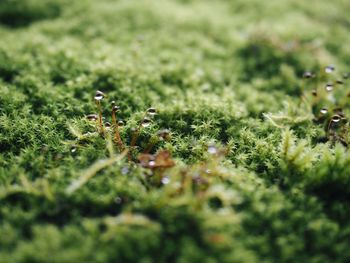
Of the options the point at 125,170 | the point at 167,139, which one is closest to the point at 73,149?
the point at 125,170

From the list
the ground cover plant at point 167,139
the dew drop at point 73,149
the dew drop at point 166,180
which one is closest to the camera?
the ground cover plant at point 167,139

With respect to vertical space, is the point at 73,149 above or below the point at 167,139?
above

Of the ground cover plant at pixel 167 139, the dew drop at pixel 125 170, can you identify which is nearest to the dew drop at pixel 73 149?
the ground cover plant at pixel 167 139

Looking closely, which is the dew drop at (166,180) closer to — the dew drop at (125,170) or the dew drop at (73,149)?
the dew drop at (125,170)

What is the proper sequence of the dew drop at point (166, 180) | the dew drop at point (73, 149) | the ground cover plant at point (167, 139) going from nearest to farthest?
the ground cover plant at point (167, 139)
the dew drop at point (166, 180)
the dew drop at point (73, 149)

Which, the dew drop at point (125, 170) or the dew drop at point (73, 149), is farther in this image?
the dew drop at point (73, 149)

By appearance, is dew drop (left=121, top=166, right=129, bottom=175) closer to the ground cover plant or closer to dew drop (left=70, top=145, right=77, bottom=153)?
the ground cover plant

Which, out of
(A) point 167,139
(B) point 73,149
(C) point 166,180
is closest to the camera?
(C) point 166,180

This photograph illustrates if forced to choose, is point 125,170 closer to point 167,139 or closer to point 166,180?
point 166,180
